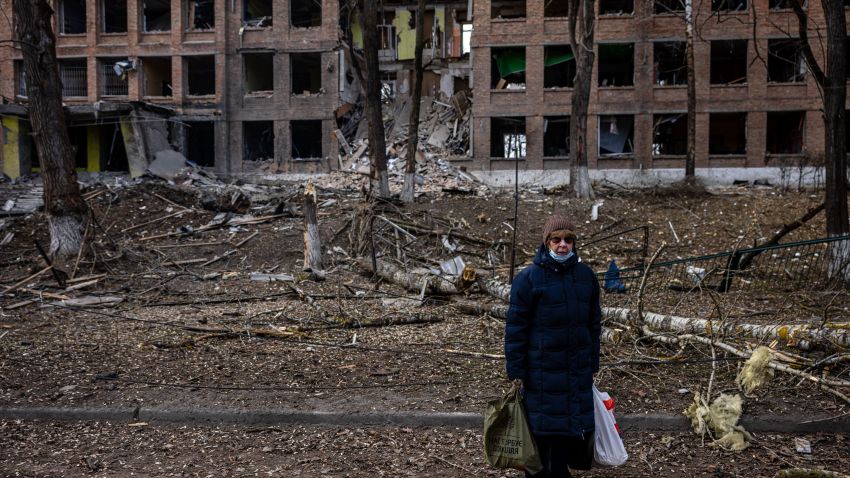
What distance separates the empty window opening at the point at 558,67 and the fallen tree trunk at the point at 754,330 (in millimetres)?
29129

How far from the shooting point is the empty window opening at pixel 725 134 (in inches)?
1385

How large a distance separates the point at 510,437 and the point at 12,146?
40711 mm

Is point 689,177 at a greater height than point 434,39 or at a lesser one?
lesser

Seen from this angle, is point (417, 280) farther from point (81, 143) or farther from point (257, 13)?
point (81, 143)

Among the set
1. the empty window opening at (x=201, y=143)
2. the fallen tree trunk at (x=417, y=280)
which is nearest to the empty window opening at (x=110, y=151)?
the empty window opening at (x=201, y=143)

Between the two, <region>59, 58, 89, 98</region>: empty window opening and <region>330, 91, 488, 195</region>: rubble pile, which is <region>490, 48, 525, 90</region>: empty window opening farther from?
<region>59, 58, 89, 98</region>: empty window opening

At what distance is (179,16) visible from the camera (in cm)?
3669

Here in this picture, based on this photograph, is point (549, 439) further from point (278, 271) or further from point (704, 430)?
point (278, 271)

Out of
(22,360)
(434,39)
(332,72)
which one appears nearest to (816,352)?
(22,360)

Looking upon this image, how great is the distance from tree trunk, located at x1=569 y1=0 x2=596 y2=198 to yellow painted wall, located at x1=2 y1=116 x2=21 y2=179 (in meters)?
30.8

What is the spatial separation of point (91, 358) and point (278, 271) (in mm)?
8058

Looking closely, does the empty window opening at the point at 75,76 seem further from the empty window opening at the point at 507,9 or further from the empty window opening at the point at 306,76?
the empty window opening at the point at 507,9

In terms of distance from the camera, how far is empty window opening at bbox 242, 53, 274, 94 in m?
37.4

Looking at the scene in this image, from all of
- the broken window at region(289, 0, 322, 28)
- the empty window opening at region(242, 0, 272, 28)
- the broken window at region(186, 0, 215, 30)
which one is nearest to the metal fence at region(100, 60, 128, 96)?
the broken window at region(186, 0, 215, 30)
